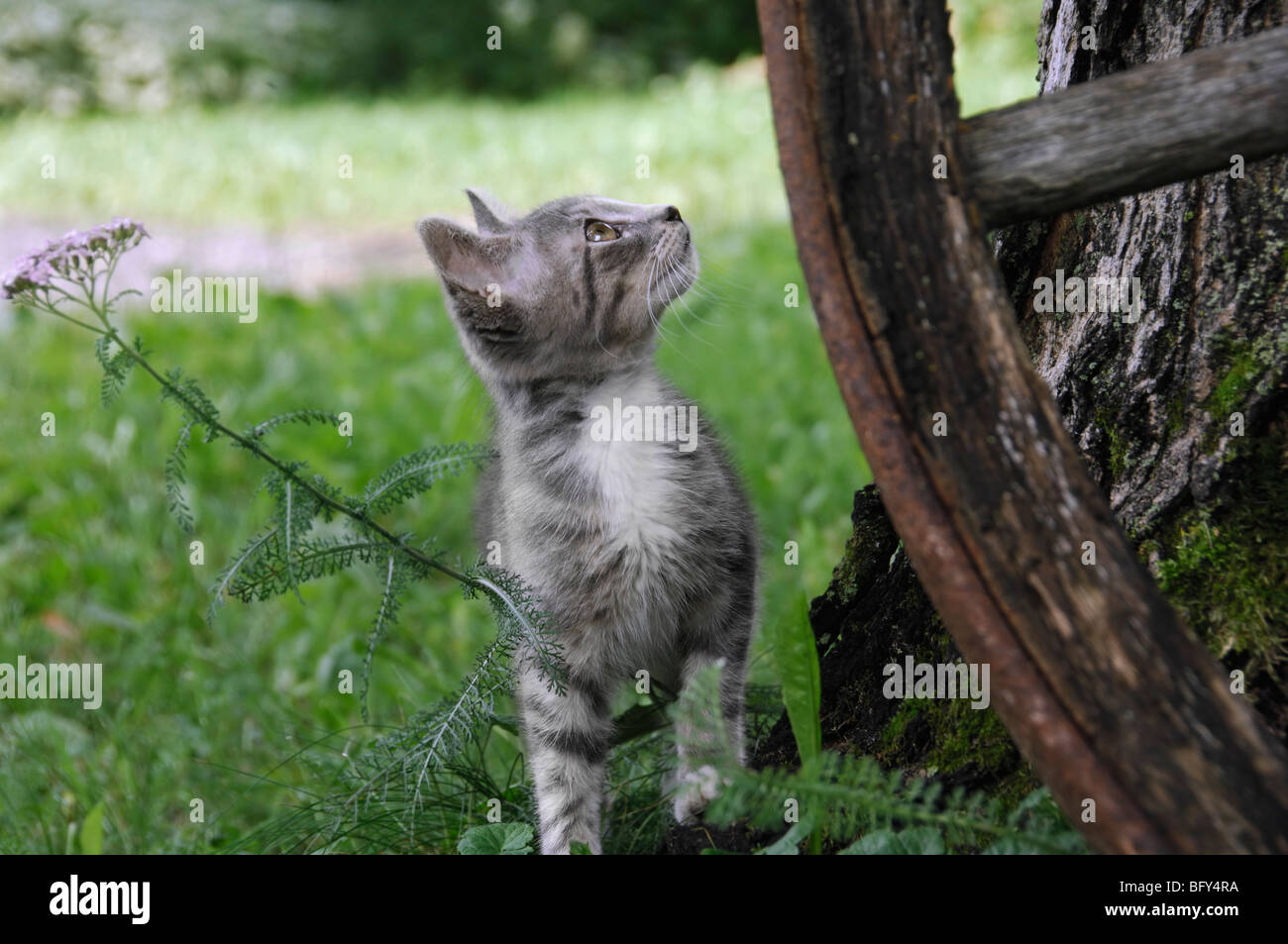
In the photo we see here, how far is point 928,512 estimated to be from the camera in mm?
1630

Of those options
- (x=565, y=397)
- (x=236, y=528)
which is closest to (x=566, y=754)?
(x=565, y=397)

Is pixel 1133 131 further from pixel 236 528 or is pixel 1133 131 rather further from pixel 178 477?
pixel 236 528

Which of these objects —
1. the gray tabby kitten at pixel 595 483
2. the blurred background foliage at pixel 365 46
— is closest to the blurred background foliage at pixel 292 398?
the blurred background foliage at pixel 365 46

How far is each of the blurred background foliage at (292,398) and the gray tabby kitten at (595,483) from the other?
0.26 m

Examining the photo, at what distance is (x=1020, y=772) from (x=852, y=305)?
0.95 m

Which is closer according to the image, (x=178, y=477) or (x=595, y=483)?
(x=178, y=477)

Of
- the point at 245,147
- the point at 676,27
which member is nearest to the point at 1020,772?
the point at 245,147

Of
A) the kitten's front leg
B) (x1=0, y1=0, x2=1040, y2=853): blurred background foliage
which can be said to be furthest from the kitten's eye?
the kitten's front leg

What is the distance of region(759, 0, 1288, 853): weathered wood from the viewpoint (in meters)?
1.55

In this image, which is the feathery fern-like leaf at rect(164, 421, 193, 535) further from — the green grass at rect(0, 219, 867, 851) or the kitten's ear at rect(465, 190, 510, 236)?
the kitten's ear at rect(465, 190, 510, 236)

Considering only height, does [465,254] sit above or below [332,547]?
above

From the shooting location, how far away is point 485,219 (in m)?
3.18

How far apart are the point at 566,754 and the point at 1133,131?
1.67 metres

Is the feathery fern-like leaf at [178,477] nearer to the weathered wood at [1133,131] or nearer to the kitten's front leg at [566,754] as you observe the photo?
the kitten's front leg at [566,754]
